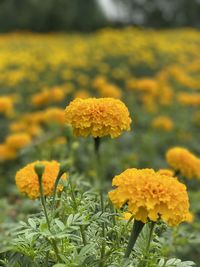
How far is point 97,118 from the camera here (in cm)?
162

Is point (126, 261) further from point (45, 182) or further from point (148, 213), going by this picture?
point (45, 182)

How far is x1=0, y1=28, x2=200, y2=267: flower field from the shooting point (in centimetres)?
144

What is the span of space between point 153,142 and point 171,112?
118 cm

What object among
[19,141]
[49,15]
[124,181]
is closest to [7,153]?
[19,141]

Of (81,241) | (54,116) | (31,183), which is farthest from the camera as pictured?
(54,116)

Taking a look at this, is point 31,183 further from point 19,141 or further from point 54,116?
point 54,116

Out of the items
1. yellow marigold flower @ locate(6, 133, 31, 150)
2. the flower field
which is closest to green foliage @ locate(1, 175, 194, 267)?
the flower field

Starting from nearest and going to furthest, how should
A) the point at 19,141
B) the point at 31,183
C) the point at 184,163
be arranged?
the point at 31,183
the point at 184,163
the point at 19,141

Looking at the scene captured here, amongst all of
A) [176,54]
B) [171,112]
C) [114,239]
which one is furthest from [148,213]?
[176,54]

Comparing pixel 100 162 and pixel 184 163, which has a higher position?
pixel 184 163

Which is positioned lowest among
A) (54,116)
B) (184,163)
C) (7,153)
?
(184,163)

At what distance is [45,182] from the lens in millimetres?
1812

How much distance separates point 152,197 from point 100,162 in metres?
0.36

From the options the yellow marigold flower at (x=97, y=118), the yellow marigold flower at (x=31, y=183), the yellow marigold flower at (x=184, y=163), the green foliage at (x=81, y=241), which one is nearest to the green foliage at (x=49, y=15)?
the yellow marigold flower at (x=184, y=163)
